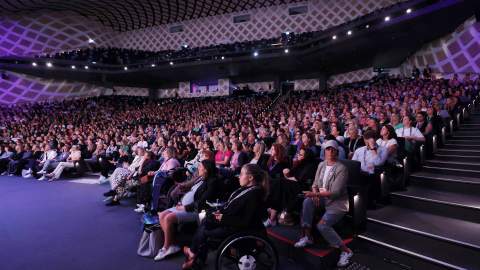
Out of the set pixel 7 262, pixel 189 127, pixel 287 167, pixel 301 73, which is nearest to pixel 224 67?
pixel 301 73

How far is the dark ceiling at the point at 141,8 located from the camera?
2078 centimetres

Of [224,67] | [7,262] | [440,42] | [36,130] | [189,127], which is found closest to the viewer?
[7,262]

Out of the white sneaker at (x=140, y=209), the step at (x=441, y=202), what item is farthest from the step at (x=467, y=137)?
the white sneaker at (x=140, y=209)

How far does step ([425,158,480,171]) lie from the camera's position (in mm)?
4180

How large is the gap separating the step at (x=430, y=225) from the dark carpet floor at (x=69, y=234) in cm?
119

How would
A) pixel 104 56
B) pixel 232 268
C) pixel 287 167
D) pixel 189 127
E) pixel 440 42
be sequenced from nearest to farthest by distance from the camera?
pixel 232 268, pixel 287 167, pixel 189 127, pixel 440 42, pixel 104 56

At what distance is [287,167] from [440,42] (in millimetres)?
12920

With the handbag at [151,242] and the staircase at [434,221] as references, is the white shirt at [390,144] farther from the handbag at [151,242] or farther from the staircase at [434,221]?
the handbag at [151,242]

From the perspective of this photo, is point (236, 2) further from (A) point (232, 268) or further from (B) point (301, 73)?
(A) point (232, 268)

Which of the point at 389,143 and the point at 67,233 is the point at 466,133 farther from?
the point at 67,233

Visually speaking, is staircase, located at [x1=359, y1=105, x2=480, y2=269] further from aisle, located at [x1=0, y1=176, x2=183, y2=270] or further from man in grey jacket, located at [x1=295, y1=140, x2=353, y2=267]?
aisle, located at [x1=0, y1=176, x2=183, y2=270]

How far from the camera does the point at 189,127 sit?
11734mm

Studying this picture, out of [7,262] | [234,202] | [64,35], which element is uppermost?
[64,35]

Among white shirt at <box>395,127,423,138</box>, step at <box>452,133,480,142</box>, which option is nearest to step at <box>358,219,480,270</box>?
white shirt at <box>395,127,423,138</box>
